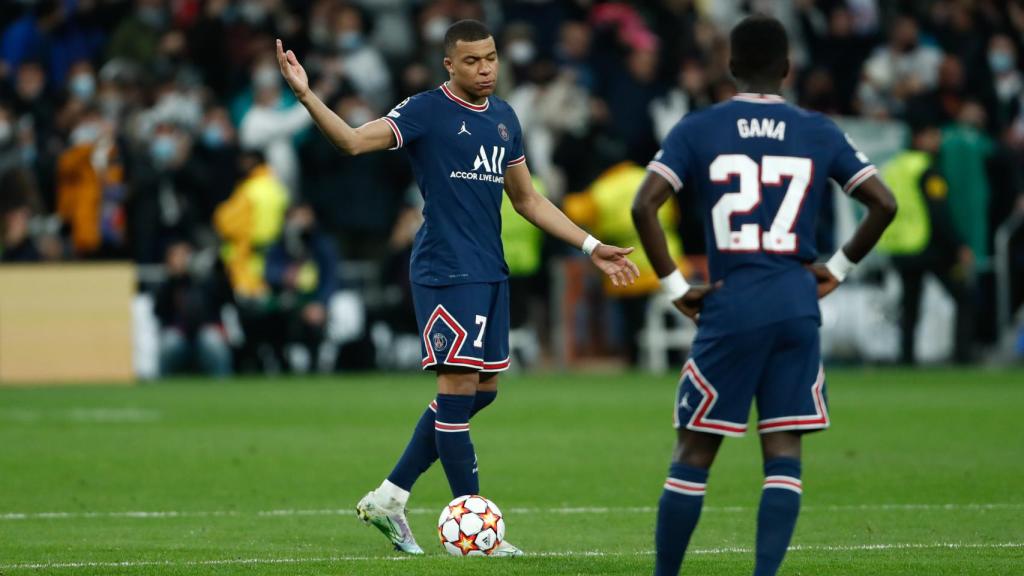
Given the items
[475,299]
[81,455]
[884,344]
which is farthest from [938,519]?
[884,344]

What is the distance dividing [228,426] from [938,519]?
764cm

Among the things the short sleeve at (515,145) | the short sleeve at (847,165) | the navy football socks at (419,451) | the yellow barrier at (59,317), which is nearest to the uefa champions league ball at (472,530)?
the navy football socks at (419,451)

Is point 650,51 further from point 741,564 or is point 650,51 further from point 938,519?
point 741,564

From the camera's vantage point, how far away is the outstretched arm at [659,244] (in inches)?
265

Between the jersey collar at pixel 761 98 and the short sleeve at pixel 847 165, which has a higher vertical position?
the jersey collar at pixel 761 98

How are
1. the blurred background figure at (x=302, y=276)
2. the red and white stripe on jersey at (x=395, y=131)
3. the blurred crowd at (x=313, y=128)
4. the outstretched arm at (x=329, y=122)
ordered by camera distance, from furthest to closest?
the blurred crowd at (x=313, y=128) → the blurred background figure at (x=302, y=276) → the red and white stripe on jersey at (x=395, y=131) → the outstretched arm at (x=329, y=122)

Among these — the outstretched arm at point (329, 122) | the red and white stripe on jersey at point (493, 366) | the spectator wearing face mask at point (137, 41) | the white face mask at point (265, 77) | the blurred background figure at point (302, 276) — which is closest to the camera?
the outstretched arm at point (329, 122)

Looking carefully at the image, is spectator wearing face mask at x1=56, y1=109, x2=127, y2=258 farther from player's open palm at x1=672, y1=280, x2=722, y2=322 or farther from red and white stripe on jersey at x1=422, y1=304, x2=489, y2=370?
player's open palm at x1=672, y1=280, x2=722, y2=322

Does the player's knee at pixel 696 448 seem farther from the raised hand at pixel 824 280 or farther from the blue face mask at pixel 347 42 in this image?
the blue face mask at pixel 347 42

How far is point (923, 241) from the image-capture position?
72.7ft

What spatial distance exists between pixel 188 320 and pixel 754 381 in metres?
15.8

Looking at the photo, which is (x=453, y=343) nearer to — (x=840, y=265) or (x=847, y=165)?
(x=840, y=265)

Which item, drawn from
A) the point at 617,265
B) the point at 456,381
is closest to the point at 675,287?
the point at 617,265

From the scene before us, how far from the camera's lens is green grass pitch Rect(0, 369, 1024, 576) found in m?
8.31
